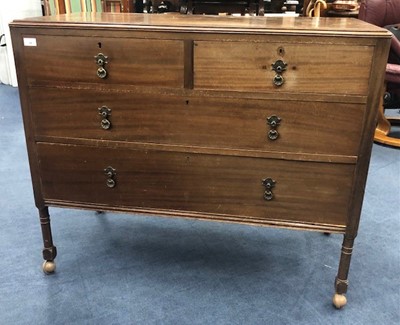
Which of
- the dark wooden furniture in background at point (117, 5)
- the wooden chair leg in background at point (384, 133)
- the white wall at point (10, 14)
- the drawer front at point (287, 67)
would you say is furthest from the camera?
the white wall at point (10, 14)

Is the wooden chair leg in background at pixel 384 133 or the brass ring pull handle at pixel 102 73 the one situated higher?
the brass ring pull handle at pixel 102 73

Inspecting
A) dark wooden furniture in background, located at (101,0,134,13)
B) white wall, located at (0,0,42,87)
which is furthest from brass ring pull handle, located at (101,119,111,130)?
white wall, located at (0,0,42,87)

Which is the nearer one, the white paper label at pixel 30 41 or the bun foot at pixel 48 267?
the white paper label at pixel 30 41

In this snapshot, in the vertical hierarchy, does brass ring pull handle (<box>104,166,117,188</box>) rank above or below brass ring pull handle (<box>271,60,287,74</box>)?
below

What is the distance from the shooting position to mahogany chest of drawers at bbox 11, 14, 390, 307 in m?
1.27

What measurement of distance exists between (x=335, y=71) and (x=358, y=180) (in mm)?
354

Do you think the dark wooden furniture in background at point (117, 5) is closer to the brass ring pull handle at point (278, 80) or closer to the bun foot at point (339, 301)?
the brass ring pull handle at point (278, 80)

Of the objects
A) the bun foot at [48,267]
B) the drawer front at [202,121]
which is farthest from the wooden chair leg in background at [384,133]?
the bun foot at [48,267]

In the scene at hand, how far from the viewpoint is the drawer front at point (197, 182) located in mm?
1400

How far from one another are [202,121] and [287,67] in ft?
1.01

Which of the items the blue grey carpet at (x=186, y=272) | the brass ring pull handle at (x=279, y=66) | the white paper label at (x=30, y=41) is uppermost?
the white paper label at (x=30, y=41)

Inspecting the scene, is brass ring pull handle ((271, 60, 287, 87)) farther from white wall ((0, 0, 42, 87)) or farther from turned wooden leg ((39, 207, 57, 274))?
white wall ((0, 0, 42, 87))

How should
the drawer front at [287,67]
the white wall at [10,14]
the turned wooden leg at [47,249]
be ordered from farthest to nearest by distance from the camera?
the white wall at [10,14]
the turned wooden leg at [47,249]
the drawer front at [287,67]

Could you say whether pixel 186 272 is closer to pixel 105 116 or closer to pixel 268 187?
pixel 268 187
